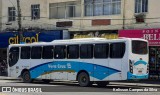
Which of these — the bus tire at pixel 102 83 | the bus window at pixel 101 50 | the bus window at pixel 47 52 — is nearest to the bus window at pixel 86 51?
the bus window at pixel 101 50

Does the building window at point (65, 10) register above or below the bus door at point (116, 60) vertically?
above

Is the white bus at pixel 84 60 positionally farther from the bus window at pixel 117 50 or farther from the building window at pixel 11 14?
the building window at pixel 11 14

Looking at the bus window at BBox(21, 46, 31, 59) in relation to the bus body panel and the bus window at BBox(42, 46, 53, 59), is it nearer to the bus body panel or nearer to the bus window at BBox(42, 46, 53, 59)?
the bus body panel

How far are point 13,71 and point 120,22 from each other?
10.6 meters

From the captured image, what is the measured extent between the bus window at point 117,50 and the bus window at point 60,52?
13.5 feet

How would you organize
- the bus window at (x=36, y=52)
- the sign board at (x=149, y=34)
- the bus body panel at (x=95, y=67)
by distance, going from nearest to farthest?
the bus body panel at (x=95, y=67)
the bus window at (x=36, y=52)
the sign board at (x=149, y=34)

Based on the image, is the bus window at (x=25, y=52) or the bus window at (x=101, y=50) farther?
the bus window at (x=25, y=52)

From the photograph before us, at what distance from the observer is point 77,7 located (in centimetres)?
4203

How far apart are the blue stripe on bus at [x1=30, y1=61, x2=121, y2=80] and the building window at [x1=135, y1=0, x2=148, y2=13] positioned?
10.5m

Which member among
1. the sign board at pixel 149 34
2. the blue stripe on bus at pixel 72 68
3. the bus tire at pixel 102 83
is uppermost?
the sign board at pixel 149 34

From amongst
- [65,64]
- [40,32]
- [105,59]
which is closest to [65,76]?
[65,64]

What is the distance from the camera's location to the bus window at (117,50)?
83.6ft

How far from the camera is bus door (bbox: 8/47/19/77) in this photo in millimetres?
32781

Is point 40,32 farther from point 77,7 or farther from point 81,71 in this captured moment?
point 81,71
